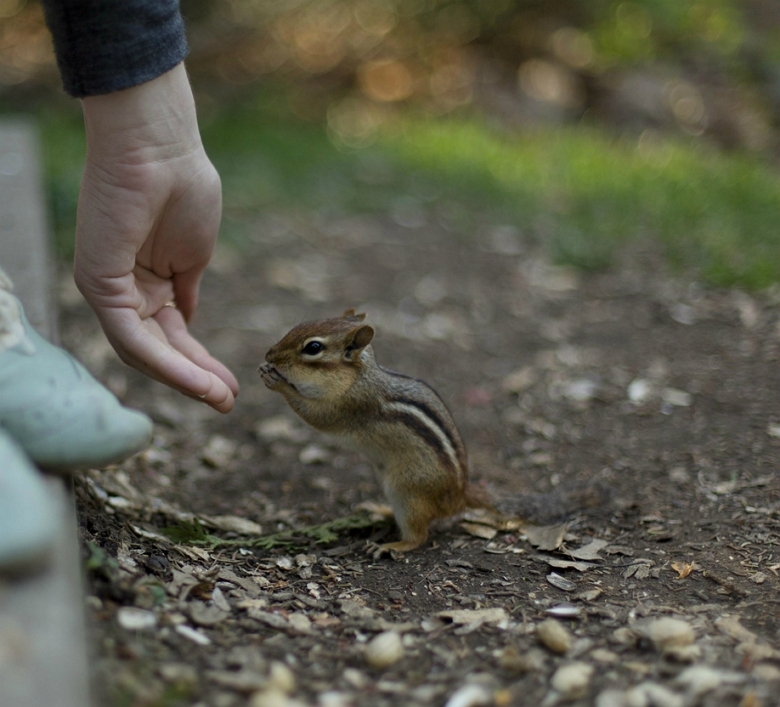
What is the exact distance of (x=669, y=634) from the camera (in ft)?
6.56

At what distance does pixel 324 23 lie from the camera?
9.74 m

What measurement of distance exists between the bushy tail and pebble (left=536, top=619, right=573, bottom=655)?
0.82m

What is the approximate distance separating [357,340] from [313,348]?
0.14 m

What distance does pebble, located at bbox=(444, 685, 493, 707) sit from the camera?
69.8 inches

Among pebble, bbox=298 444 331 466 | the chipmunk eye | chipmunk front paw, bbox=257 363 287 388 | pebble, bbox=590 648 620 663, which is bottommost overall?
pebble, bbox=298 444 331 466

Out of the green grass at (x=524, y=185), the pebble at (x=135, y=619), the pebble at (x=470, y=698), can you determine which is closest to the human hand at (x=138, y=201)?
the pebble at (x=135, y=619)

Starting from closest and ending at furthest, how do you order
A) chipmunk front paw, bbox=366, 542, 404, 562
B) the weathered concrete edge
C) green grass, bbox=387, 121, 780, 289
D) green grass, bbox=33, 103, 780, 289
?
the weathered concrete edge → chipmunk front paw, bbox=366, 542, 404, 562 → green grass, bbox=387, 121, 780, 289 → green grass, bbox=33, 103, 780, 289

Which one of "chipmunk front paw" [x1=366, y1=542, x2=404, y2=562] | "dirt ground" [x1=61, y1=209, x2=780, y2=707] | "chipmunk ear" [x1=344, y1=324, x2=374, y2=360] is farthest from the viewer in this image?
"chipmunk ear" [x1=344, y1=324, x2=374, y2=360]

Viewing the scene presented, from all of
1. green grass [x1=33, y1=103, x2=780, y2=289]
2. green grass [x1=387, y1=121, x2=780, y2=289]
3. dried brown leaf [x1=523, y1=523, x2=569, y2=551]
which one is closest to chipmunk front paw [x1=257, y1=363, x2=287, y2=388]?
dried brown leaf [x1=523, y1=523, x2=569, y2=551]

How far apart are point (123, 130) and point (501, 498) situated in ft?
5.37

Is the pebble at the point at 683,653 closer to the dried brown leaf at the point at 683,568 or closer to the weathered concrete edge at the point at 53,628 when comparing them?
the dried brown leaf at the point at 683,568

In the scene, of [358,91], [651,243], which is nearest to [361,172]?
[651,243]

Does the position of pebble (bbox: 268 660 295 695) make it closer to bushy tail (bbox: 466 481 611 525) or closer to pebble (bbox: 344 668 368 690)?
pebble (bbox: 344 668 368 690)

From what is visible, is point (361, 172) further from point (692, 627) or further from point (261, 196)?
point (692, 627)
